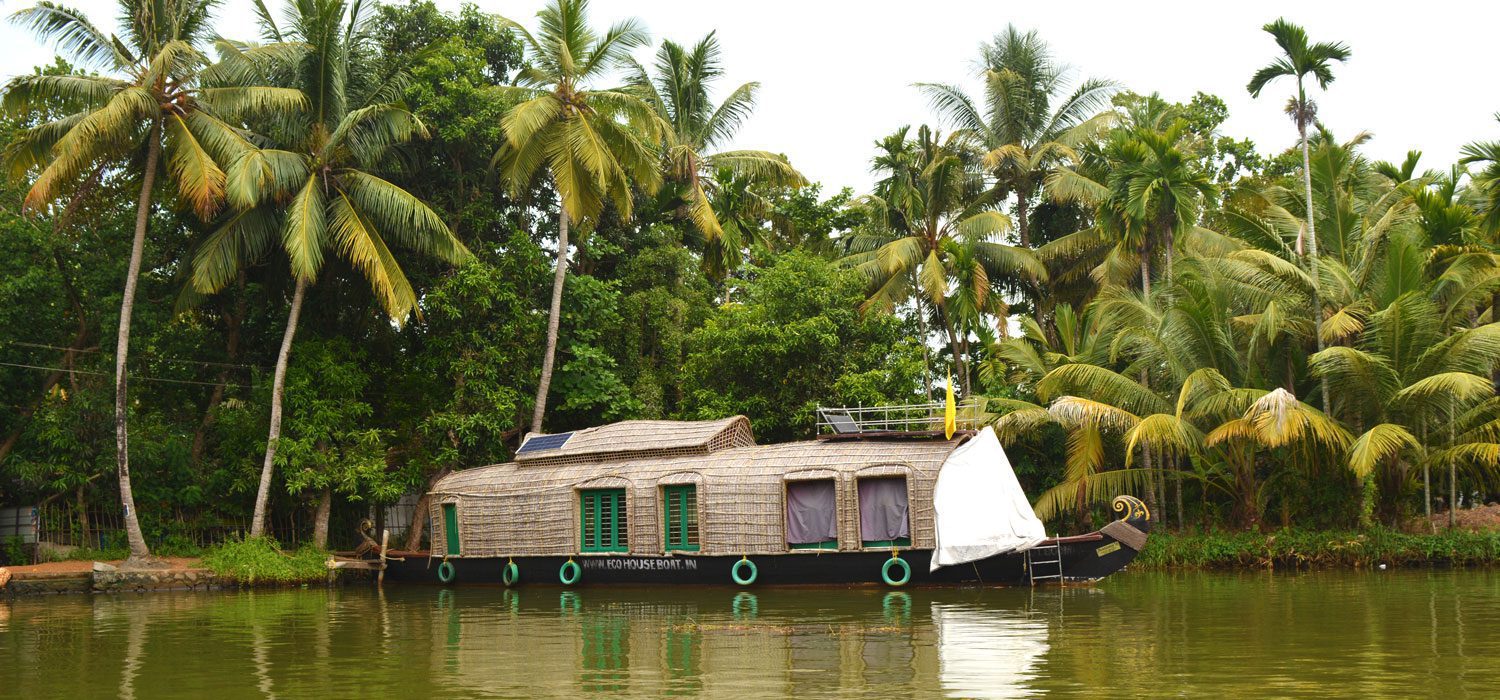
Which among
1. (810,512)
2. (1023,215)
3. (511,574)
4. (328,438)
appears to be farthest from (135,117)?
(1023,215)

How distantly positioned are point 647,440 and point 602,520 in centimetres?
125

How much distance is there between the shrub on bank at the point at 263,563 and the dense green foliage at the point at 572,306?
90cm

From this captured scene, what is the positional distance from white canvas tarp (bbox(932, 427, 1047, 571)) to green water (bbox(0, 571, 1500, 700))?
544 mm

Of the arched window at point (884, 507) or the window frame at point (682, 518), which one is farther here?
the window frame at point (682, 518)

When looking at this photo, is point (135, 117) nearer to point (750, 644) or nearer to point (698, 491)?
point (698, 491)

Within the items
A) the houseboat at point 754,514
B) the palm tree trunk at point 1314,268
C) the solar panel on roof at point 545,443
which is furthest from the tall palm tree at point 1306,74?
the solar panel on roof at point 545,443

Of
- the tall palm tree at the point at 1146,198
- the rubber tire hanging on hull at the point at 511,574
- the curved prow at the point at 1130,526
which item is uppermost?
the tall palm tree at the point at 1146,198

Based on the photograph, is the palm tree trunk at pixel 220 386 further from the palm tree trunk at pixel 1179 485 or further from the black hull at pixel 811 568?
the palm tree trunk at pixel 1179 485

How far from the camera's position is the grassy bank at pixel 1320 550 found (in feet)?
54.5

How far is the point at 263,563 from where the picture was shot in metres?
18.4

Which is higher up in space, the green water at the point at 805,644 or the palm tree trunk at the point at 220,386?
the palm tree trunk at the point at 220,386

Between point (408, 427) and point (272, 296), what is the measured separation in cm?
359

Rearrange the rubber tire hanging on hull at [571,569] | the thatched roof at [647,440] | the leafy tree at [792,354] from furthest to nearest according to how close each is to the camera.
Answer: the leafy tree at [792,354], the rubber tire hanging on hull at [571,569], the thatched roof at [647,440]

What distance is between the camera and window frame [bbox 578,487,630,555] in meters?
16.7
